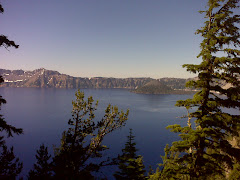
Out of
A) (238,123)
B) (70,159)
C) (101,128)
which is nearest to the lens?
(238,123)

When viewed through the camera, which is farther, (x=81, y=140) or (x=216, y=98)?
(x=81, y=140)

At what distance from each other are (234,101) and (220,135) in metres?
1.93

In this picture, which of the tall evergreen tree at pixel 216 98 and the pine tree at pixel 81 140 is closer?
the tall evergreen tree at pixel 216 98

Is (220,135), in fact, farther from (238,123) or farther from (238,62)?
(238,62)

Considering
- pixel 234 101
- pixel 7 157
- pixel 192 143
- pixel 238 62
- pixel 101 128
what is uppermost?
pixel 238 62

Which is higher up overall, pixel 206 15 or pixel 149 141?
pixel 206 15

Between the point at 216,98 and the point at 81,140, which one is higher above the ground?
the point at 216,98

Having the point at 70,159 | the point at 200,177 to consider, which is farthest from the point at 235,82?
the point at 70,159

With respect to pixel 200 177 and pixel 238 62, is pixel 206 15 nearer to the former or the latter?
pixel 238 62

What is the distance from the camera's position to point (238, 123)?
8.05 m

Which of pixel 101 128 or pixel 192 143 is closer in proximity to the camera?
pixel 192 143

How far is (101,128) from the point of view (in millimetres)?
15023

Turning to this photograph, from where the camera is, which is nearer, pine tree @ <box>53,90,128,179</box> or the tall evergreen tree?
the tall evergreen tree

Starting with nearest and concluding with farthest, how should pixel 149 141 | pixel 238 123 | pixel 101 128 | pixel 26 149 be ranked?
pixel 238 123, pixel 101 128, pixel 26 149, pixel 149 141
